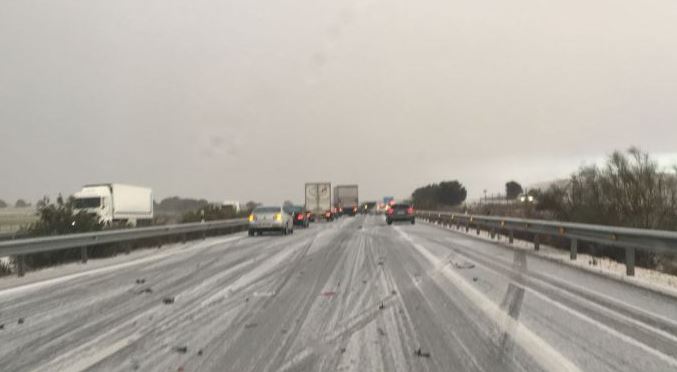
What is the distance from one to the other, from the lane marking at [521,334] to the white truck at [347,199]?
68461 millimetres

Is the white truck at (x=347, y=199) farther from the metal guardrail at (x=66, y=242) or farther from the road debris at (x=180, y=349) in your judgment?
the road debris at (x=180, y=349)

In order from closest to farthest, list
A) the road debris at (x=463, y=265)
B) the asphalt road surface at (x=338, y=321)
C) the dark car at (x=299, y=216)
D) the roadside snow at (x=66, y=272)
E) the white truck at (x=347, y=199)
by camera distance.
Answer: the asphalt road surface at (x=338, y=321), the roadside snow at (x=66, y=272), the road debris at (x=463, y=265), the dark car at (x=299, y=216), the white truck at (x=347, y=199)

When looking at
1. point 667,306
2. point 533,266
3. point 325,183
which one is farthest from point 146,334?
point 325,183

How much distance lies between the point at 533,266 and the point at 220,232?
73.8 feet

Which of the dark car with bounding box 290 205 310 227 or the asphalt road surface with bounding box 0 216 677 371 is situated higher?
the dark car with bounding box 290 205 310 227

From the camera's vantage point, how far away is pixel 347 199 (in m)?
79.9

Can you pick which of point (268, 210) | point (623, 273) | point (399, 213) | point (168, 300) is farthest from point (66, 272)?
point (399, 213)

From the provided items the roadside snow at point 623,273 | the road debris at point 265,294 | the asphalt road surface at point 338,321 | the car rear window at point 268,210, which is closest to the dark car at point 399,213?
the car rear window at point 268,210

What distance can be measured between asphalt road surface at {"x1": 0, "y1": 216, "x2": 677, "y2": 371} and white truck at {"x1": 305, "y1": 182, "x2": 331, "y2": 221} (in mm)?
45538

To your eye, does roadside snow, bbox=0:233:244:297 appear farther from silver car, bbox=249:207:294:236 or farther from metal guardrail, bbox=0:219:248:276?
Result: silver car, bbox=249:207:294:236

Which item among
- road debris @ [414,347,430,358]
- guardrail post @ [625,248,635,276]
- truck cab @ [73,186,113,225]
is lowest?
road debris @ [414,347,430,358]

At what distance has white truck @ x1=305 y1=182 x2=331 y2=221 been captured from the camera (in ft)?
193

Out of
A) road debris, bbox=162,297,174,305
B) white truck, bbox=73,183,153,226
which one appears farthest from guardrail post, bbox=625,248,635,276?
white truck, bbox=73,183,153,226

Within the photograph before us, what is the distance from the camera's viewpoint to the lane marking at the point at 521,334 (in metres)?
5.41
